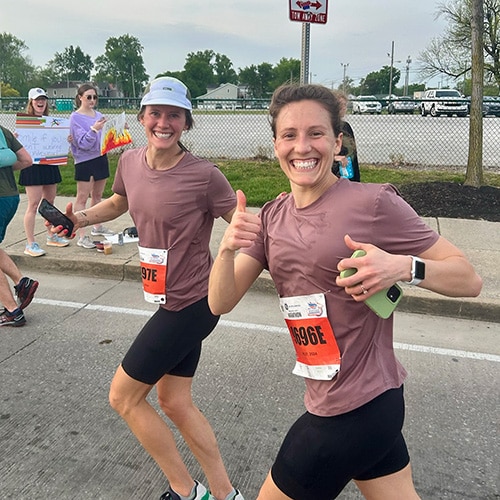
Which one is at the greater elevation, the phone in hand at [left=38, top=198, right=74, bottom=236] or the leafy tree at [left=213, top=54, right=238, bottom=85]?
the leafy tree at [left=213, top=54, right=238, bottom=85]

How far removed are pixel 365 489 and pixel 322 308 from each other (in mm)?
647

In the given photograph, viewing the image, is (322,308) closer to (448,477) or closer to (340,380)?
(340,380)

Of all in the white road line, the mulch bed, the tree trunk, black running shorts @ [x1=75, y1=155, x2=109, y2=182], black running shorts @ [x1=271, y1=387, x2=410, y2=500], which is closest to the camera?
black running shorts @ [x1=271, y1=387, x2=410, y2=500]

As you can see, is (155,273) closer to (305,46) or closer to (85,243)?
(85,243)

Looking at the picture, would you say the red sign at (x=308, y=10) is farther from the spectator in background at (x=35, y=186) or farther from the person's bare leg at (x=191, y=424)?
the person's bare leg at (x=191, y=424)

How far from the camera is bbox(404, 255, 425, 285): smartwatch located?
5.07ft

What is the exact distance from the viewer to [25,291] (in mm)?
4680

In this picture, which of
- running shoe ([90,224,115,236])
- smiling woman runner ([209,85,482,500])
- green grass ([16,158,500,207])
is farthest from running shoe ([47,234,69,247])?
smiling woman runner ([209,85,482,500])

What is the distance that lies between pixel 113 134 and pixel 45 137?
83 centimetres

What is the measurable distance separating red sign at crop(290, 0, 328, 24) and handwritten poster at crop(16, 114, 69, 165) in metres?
3.24

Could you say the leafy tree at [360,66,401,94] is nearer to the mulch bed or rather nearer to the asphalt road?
the mulch bed

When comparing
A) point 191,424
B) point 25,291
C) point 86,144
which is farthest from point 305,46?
point 191,424

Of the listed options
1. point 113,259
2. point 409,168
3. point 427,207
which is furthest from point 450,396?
point 409,168

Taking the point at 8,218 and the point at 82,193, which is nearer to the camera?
the point at 8,218
